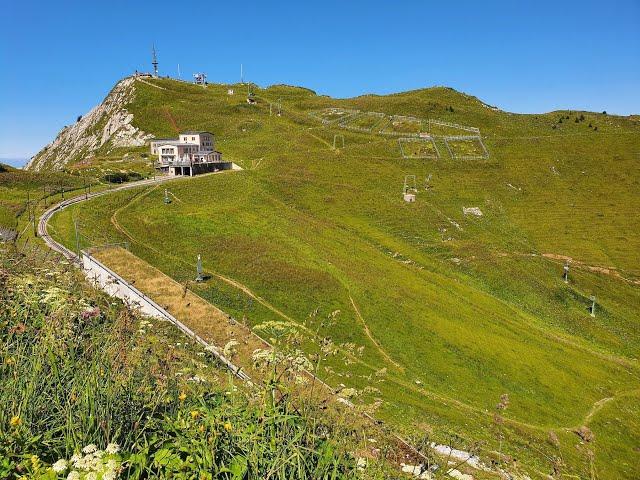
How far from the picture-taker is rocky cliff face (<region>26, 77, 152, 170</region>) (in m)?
148

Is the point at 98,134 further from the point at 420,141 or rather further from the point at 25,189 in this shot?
the point at 420,141

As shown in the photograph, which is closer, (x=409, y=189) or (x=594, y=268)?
(x=594, y=268)

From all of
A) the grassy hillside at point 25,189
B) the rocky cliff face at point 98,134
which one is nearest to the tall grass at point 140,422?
the grassy hillside at point 25,189

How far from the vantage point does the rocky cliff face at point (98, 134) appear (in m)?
148

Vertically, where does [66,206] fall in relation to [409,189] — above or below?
below

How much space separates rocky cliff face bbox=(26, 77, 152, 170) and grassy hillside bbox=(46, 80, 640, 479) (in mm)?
40839

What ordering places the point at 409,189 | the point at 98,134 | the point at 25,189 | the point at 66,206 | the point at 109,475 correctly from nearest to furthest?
the point at 109,475
the point at 66,206
the point at 25,189
the point at 409,189
the point at 98,134

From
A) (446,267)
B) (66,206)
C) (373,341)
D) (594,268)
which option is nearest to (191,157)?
(66,206)

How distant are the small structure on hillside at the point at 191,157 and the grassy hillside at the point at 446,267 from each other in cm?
740

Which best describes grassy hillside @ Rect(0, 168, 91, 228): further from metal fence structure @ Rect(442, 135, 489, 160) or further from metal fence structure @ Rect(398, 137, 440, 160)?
metal fence structure @ Rect(442, 135, 489, 160)

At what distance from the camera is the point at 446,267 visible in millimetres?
67562

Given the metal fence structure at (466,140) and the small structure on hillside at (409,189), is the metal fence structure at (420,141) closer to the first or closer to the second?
the metal fence structure at (466,140)

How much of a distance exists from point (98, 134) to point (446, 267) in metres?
150

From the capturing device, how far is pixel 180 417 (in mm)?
8766
